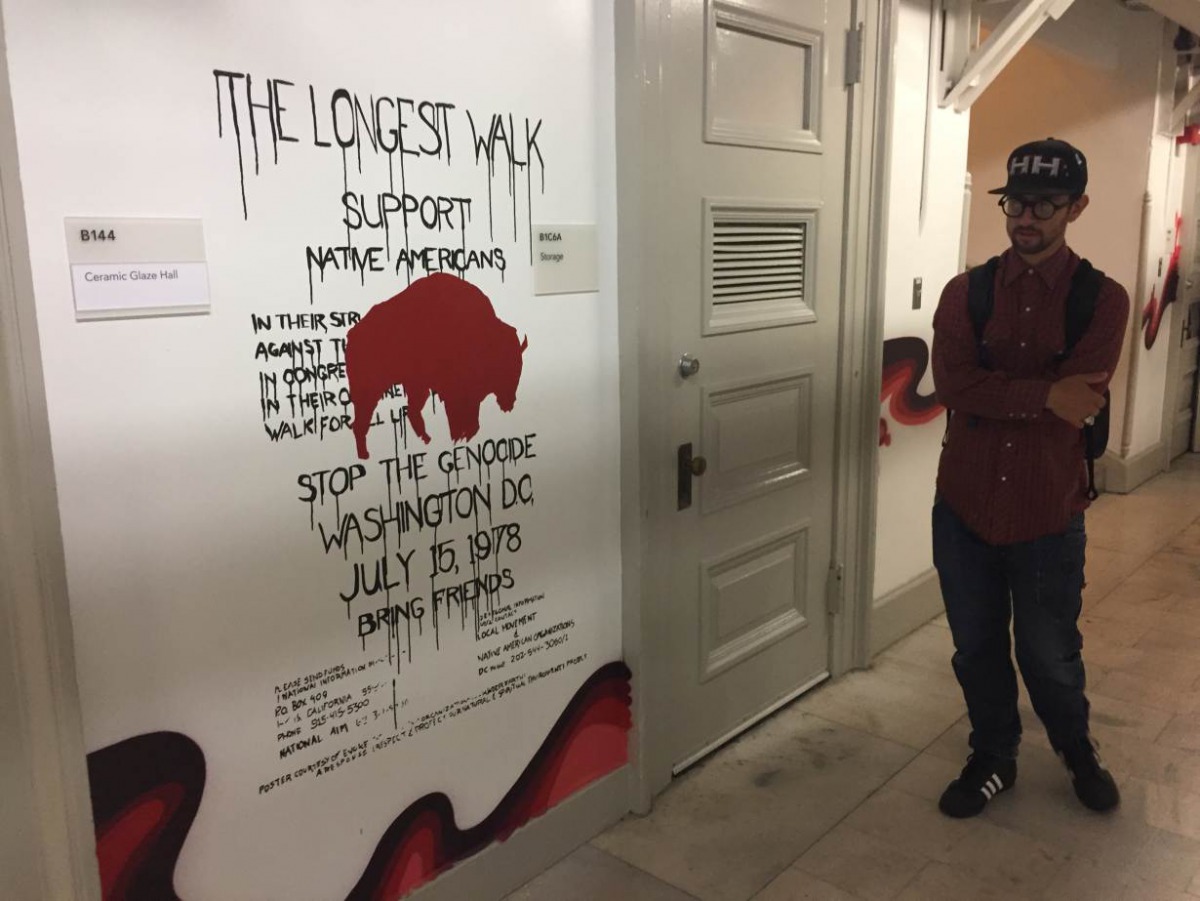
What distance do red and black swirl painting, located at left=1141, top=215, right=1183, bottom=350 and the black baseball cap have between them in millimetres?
3325

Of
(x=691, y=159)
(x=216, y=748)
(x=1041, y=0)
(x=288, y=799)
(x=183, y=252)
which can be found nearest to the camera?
(x=183, y=252)

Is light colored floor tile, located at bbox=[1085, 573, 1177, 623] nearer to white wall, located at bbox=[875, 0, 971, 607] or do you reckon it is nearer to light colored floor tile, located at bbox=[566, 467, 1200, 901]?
light colored floor tile, located at bbox=[566, 467, 1200, 901]

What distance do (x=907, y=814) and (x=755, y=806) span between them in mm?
354

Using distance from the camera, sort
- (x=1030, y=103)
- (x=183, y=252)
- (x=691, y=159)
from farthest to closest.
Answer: (x=1030, y=103) → (x=691, y=159) → (x=183, y=252)

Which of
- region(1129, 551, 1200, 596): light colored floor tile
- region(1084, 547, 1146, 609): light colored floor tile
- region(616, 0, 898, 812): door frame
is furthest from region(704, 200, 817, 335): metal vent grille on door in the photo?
region(1129, 551, 1200, 596): light colored floor tile

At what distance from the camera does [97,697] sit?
1398mm

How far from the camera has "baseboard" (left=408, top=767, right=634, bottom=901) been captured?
1960 millimetres

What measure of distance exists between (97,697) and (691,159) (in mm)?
1601

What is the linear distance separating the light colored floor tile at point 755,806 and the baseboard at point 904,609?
0.52m

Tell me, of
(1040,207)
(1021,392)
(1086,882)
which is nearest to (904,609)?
(1086,882)

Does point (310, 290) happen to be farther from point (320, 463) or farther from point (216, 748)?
point (216, 748)

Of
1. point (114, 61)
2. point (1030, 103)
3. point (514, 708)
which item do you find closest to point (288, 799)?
point (514, 708)

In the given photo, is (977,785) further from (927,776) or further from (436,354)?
(436,354)

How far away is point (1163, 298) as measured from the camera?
5.23 m
